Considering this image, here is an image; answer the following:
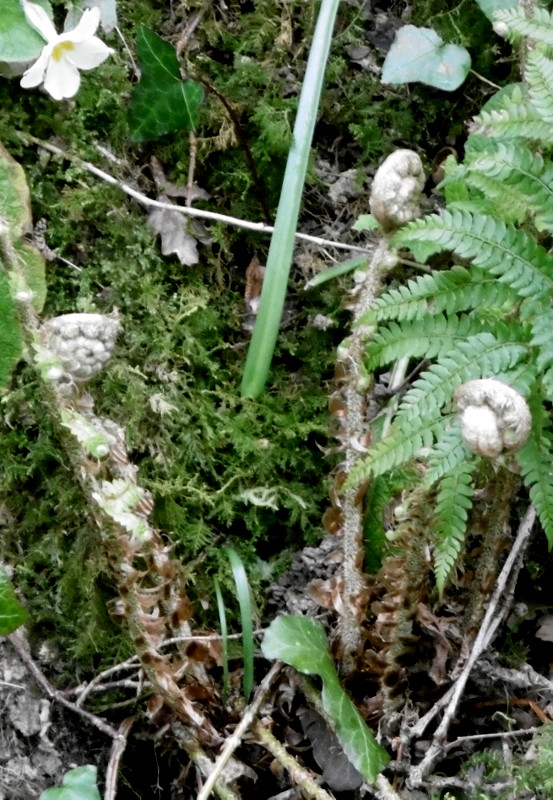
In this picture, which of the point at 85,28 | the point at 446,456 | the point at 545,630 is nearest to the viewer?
the point at 446,456

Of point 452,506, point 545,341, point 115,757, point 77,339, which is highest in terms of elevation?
point 545,341

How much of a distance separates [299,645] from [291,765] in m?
0.29

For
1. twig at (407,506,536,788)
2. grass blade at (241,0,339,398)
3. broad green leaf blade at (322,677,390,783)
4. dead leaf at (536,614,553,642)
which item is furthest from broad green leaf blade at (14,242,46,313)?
dead leaf at (536,614,553,642)

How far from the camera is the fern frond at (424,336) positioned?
1743 mm

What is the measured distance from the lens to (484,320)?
1.74m

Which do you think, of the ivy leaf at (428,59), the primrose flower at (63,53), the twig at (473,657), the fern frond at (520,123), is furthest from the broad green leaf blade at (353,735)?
the ivy leaf at (428,59)

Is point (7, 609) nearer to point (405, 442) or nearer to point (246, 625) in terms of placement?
point (246, 625)

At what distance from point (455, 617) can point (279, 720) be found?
0.56 m

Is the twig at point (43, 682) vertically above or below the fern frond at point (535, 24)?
below

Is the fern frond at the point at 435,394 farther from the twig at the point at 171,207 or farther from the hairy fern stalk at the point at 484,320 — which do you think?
the twig at the point at 171,207

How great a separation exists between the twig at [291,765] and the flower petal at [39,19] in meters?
1.86

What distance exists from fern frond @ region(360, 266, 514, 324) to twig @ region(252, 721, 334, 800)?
1074 millimetres

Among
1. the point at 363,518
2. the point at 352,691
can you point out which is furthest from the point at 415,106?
the point at 352,691

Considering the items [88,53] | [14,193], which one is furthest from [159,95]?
[14,193]
